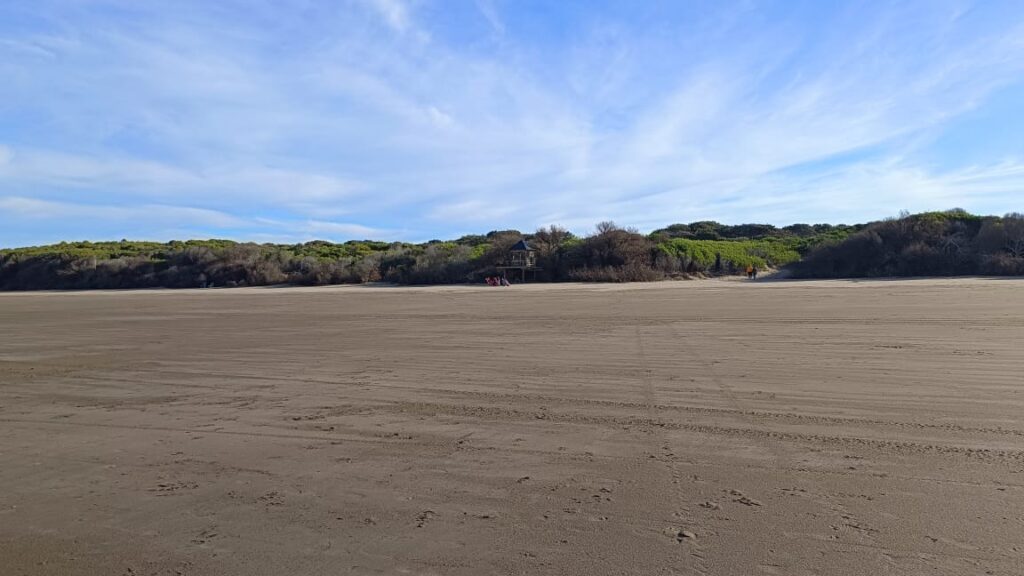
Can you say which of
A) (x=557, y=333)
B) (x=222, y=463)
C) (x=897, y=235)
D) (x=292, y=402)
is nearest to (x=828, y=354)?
(x=557, y=333)

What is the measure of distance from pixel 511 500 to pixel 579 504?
378mm

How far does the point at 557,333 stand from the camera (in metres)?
A: 11.3

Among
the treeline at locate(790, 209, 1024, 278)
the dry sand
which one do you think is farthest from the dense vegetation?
the dry sand

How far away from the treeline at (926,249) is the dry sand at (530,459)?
2308 centimetres

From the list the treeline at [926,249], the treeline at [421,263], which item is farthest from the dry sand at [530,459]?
the treeline at [421,263]

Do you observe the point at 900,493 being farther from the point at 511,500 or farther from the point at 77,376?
the point at 77,376

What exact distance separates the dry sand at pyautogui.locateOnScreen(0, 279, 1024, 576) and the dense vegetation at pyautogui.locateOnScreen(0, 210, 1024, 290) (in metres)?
24.1

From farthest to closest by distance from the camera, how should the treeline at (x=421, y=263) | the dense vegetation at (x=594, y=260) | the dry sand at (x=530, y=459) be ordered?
the treeline at (x=421, y=263), the dense vegetation at (x=594, y=260), the dry sand at (x=530, y=459)

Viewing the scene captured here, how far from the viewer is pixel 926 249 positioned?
3044 cm

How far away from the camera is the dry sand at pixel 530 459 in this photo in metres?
3.00

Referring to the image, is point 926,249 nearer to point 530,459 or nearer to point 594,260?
point 594,260

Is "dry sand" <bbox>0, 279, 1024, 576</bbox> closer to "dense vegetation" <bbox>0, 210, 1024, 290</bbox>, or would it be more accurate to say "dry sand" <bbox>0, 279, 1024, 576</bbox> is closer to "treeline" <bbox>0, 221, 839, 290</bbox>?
"dense vegetation" <bbox>0, 210, 1024, 290</bbox>

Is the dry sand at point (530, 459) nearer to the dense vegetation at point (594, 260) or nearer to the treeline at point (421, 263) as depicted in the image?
the dense vegetation at point (594, 260)

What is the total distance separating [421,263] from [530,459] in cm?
3398
